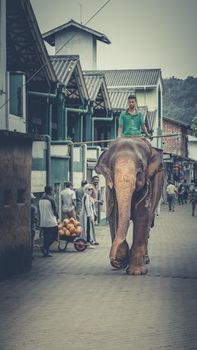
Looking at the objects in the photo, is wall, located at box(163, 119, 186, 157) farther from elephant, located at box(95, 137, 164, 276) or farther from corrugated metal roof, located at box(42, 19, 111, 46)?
elephant, located at box(95, 137, 164, 276)

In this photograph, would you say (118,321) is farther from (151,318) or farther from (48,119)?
(48,119)

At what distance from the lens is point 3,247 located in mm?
16500

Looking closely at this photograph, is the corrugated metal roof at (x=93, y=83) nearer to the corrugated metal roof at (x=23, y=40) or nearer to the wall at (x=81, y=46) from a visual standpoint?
the corrugated metal roof at (x=23, y=40)

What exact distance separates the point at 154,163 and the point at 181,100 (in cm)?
12228

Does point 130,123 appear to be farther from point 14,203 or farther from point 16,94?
point 16,94

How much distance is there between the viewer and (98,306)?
12.9m

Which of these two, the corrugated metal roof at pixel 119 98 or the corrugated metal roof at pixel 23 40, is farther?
the corrugated metal roof at pixel 119 98

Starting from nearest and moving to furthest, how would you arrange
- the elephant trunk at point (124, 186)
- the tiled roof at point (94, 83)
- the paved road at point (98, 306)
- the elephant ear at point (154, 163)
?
1. the paved road at point (98, 306)
2. the elephant trunk at point (124, 186)
3. the elephant ear at point (154, 163)
4. the tiled roof at point (94, 83)

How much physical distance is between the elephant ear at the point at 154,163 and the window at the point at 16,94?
7.11 meters

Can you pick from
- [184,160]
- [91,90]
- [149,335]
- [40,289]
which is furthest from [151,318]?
[184,160]

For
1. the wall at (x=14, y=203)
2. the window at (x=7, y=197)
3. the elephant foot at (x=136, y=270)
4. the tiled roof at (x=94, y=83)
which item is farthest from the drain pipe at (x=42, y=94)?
the elephant foot at (x=136, y=270)

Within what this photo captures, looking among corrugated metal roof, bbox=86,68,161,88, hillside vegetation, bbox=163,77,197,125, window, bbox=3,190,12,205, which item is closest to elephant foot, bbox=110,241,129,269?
window, bbox=3,190,12,205

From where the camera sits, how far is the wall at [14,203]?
16.6 m

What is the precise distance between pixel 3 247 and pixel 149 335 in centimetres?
664
